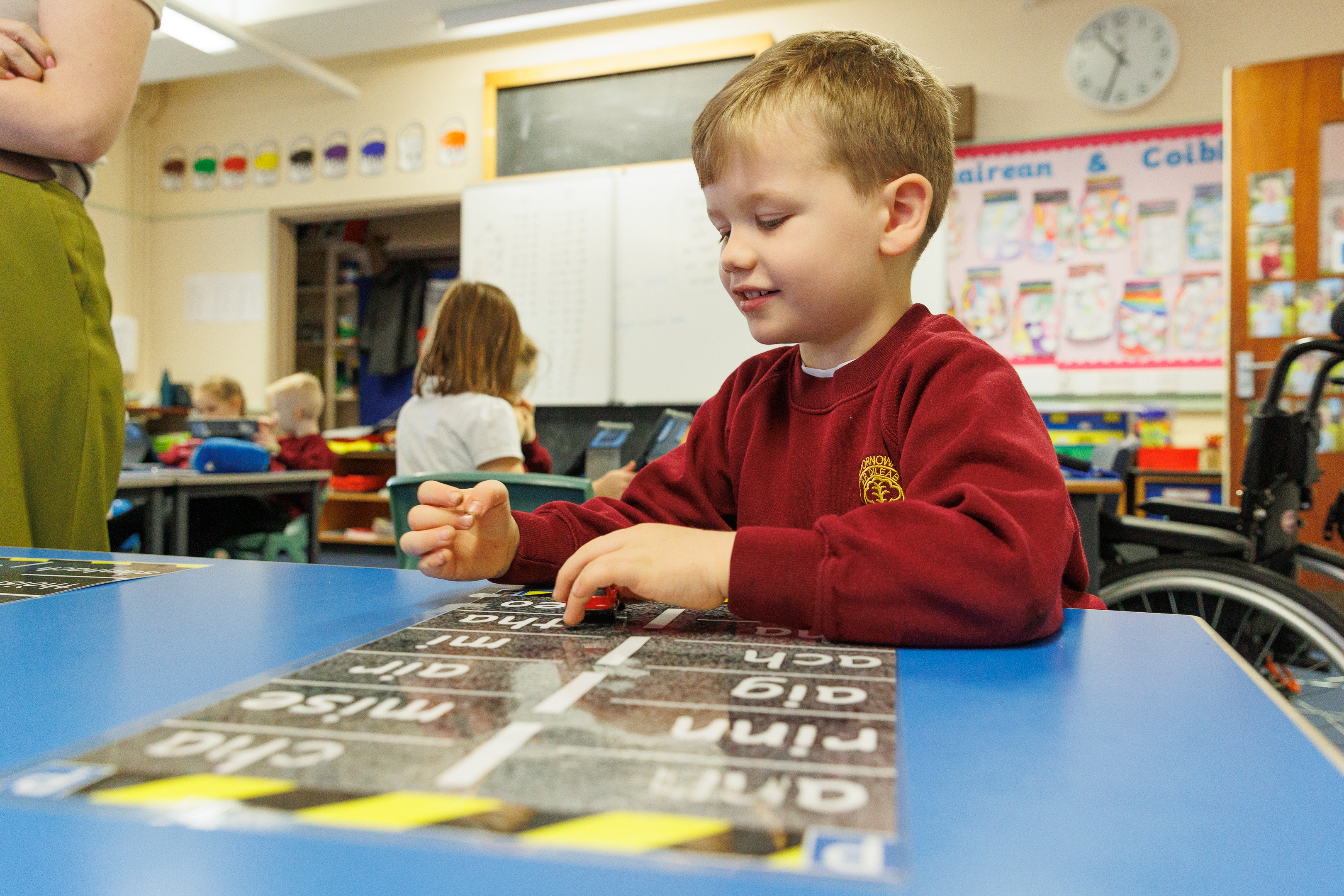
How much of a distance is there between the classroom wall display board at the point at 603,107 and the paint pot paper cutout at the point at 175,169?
91.5 inches

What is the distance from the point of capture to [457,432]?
2271 millimetres

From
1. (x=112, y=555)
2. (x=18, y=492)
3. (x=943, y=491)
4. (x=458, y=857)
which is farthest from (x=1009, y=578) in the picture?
(x=18, y=492)

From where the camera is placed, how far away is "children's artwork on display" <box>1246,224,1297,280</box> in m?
3.55

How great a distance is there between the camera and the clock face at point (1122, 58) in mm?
4070

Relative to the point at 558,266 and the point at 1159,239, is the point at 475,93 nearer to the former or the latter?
the point at 558,266

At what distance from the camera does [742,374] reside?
1.01m

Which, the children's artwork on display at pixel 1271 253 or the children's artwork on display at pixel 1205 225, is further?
the children's artwork on display at pixel 1205 225

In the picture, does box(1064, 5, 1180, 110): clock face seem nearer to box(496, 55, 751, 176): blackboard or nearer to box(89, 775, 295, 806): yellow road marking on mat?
box(496, 55, 751, 176): blackboard

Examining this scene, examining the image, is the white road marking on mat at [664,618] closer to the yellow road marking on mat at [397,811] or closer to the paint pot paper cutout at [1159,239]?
the yellow road marking on mat at [397,811]

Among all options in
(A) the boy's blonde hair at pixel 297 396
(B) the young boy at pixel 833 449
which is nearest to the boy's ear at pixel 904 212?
(B) the young boy at pixel 833 449

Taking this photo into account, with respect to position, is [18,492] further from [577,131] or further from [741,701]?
[577,131]

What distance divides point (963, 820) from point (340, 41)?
5.61 metres

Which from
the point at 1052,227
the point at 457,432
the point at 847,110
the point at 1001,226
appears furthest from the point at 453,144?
the point at 847,110

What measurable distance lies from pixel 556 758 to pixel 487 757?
2 centimetres
